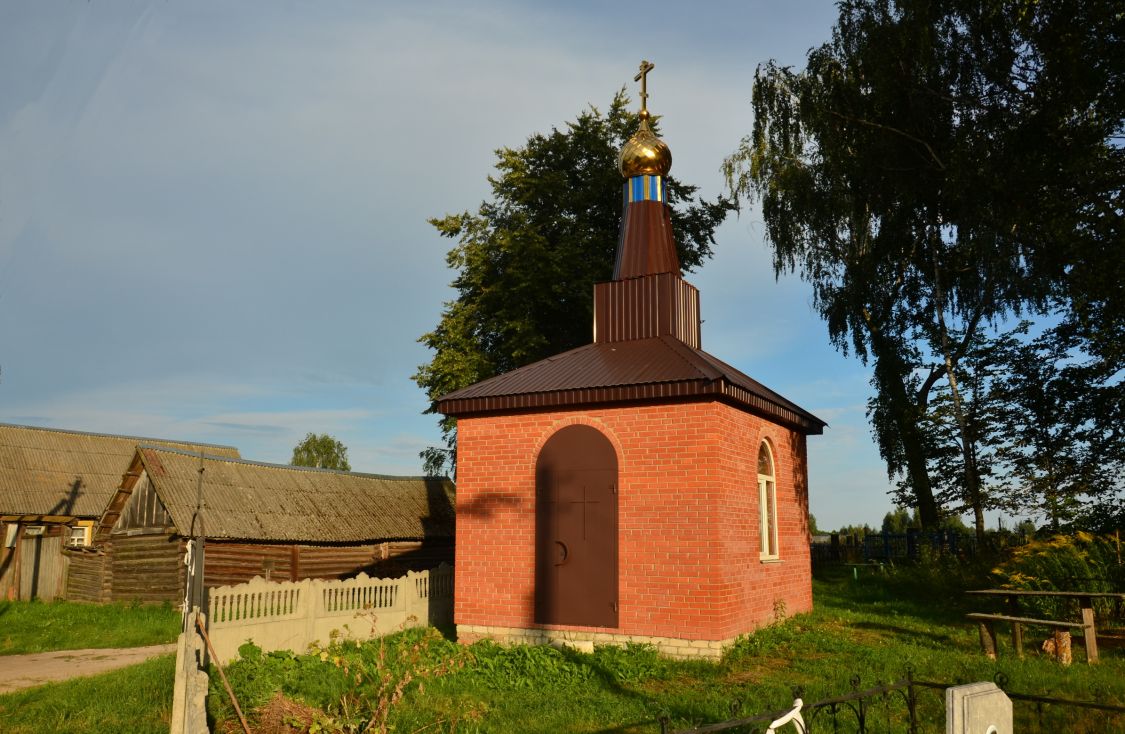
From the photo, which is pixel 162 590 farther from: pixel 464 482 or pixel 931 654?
pixel 931 654

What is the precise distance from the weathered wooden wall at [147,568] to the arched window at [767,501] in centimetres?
1303

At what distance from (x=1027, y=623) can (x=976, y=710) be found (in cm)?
642

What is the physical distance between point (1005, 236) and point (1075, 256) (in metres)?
5.60

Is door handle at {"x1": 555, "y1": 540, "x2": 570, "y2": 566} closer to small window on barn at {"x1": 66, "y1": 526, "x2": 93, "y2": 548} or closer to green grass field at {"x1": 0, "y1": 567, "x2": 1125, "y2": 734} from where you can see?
green grass field at {"x1": 0, "y1": 567, "x2": 1125, "y2": 734}

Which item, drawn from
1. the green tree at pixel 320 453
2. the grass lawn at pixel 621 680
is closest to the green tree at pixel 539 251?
the grass lawn at pixel 621 680

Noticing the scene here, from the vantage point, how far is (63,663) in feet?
40.1

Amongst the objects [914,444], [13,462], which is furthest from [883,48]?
[13,462]

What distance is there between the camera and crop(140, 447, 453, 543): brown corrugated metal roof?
712 inches

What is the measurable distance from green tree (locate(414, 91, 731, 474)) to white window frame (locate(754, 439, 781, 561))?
9.94m

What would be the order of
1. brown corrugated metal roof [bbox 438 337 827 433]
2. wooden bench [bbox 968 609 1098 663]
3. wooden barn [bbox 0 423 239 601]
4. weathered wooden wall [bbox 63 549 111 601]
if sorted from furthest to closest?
wooden barn [bbox 0 423 239 601]
weathered wooden wall [bbox 63 549 111 601]
brown corrugated metal roof [bbox 438 337 827 433]
wooden bench [bbox 968 609 1098 663]

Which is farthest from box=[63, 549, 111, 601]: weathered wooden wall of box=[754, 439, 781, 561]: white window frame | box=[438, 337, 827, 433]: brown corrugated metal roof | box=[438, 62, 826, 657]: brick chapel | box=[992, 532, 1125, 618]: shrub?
box=[992, 532, 1125, 618]: shrub

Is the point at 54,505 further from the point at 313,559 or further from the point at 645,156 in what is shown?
the point at 645,156

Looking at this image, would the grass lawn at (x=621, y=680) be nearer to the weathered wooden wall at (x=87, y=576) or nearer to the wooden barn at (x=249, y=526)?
the wooden barn at (x=249, y=526)

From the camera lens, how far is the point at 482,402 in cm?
1177
